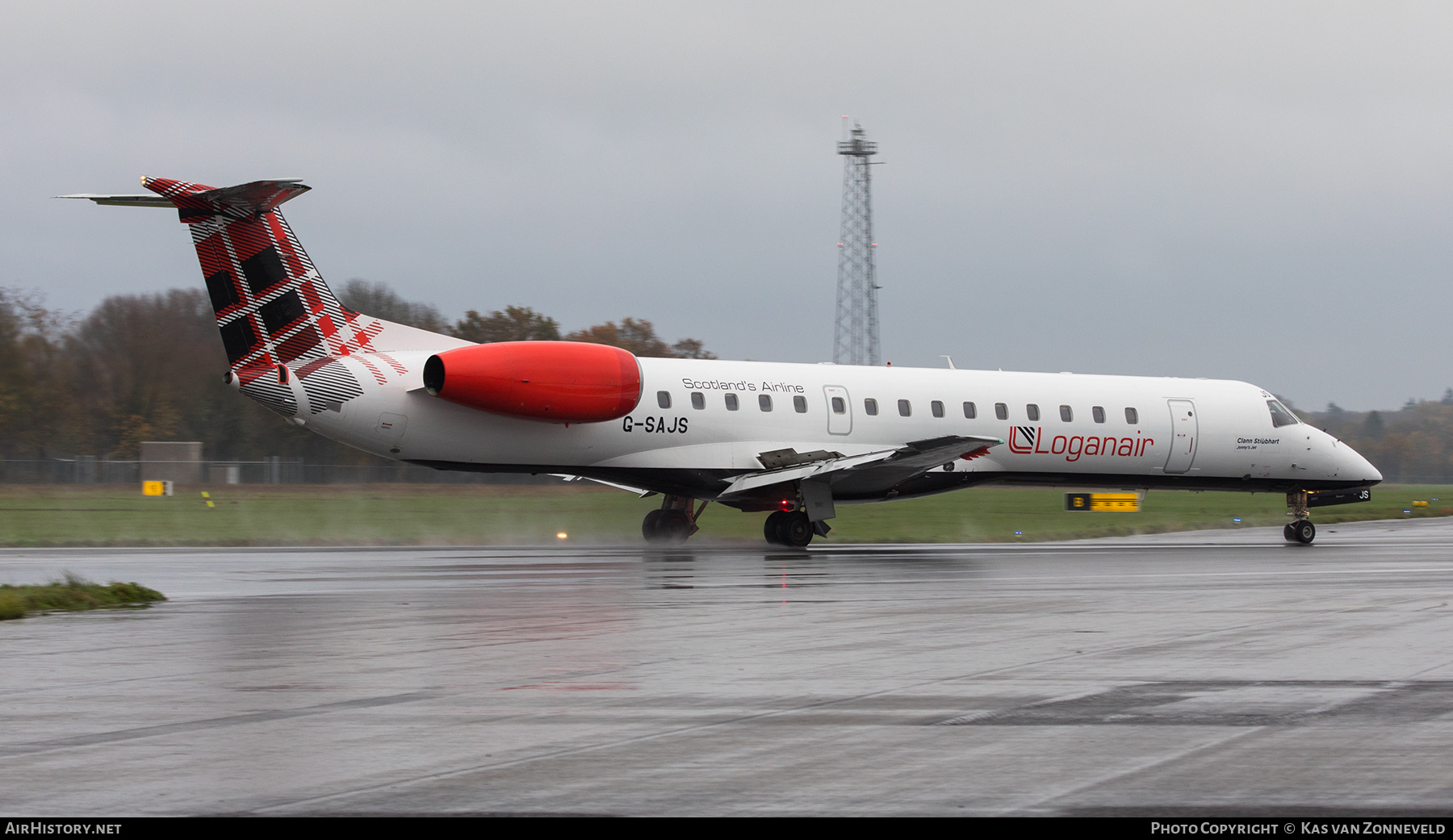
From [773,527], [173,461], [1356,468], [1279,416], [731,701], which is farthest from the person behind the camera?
[173,461]

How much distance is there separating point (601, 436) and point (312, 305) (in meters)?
5.22

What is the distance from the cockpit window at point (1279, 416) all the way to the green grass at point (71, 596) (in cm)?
2299

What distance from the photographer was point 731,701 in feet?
24.5

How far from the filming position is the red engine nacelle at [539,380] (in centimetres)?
2228

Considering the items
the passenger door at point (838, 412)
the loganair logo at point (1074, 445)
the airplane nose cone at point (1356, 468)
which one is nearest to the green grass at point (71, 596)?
the passenger door at point (838, 412)

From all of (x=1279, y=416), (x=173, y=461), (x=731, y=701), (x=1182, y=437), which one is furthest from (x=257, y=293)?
(x=173, y=461)

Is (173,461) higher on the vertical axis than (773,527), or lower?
higher

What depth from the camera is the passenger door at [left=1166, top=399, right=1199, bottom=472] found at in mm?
27797

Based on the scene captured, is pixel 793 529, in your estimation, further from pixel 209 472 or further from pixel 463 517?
pixel 209 472

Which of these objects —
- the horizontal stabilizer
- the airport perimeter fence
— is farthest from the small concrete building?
the horizontal stabilizer

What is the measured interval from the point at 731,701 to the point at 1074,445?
20.6 metres

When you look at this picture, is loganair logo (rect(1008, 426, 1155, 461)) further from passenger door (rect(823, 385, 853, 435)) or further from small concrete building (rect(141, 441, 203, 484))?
small concrete building (rect(141, 441, 203, 484))

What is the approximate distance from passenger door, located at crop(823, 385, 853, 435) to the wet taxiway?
32.7 ft
